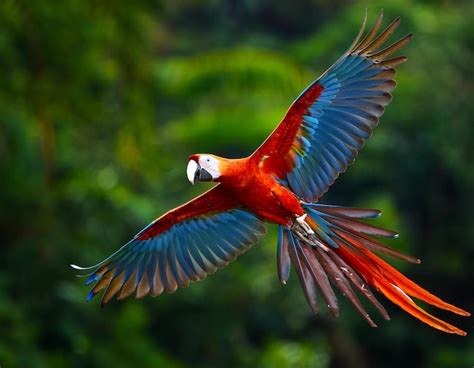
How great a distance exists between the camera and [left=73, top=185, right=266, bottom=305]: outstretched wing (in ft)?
10.8

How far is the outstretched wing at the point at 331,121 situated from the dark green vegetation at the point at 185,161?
2175 mm

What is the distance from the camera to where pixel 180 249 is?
3.36 meters

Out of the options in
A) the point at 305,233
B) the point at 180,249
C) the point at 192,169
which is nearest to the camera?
the point at 192,169

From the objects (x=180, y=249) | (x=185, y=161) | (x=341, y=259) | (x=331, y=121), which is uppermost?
(x=331, y=121)

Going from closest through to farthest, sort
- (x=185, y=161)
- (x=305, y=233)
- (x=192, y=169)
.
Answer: (x=192, y=169) → (x=305, y=233) → (x=185, y=161)

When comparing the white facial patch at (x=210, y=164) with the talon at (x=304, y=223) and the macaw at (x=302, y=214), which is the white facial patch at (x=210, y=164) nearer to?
the macaw at (x=302, y=214)

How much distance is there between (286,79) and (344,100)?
10.6 feet

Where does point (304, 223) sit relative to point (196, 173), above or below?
below

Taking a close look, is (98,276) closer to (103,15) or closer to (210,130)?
(103,15)

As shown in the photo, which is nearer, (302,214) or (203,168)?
(203,168)

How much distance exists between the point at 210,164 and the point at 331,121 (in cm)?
45

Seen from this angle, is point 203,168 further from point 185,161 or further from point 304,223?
point 185,161

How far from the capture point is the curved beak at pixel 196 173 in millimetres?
2850

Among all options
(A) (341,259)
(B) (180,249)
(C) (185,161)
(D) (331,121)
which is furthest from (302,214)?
(C) (185,161)
